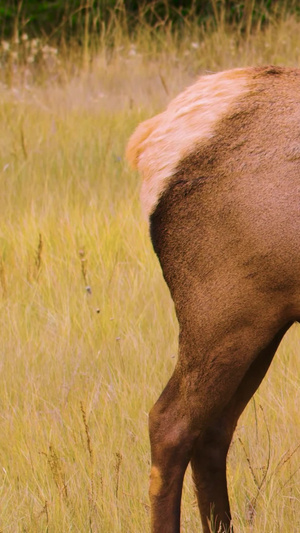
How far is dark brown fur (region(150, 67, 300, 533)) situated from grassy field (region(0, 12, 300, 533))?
342mm

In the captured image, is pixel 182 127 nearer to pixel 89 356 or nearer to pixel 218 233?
pixel 218 233

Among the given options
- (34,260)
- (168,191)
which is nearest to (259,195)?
(168,191)

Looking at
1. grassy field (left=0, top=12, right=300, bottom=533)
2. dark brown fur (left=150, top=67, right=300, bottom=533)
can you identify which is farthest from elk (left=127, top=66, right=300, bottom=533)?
grassy field (left=0, top=12, right=300, bottom=533)

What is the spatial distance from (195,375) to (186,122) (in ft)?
2.22

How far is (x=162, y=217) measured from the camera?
2393 millimetres

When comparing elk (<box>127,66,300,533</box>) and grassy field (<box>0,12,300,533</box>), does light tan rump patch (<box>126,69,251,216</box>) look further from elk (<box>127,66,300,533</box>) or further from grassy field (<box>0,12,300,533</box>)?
grassy field (<box>0,12,300,533</box>)

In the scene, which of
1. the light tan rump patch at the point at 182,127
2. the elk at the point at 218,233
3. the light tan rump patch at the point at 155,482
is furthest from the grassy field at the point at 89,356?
the light tan rump patch at the point at 182,127

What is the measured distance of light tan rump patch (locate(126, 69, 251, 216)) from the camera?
2361 millimetres

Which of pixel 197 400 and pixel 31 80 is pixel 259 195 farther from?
pixel 31 80

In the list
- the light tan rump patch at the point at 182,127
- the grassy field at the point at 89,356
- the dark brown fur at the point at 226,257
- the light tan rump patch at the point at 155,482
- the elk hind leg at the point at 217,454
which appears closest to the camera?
the dark brown fur at the point at 226,257

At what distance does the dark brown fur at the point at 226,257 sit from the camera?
219 cm

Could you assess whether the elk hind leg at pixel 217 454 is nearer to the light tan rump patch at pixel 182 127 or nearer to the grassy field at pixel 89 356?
the grassy field at pixel 89 356

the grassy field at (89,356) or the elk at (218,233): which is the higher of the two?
the elk at (218,233)

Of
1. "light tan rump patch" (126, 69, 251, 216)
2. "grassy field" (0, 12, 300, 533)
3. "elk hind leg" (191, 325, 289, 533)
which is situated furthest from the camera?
"grassy field" (0, 12, 300, 533)
